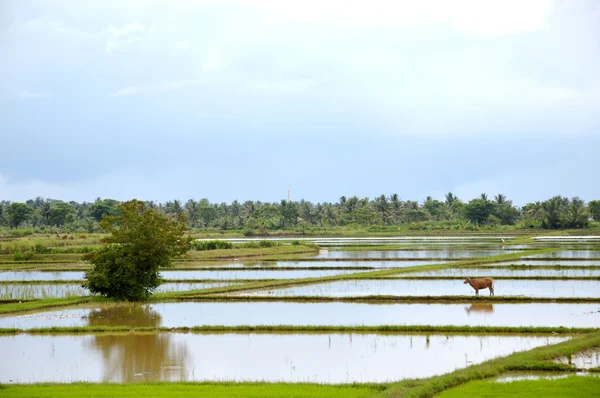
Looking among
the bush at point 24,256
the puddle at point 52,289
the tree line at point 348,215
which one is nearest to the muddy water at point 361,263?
the puddle at point 52,289

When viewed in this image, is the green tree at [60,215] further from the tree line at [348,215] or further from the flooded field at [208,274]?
the flooded field at [208,274]

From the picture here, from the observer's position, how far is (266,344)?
12.5 meters

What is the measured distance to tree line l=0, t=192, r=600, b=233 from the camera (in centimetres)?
7112

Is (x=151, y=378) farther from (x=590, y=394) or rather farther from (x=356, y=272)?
(x=356, y=272)

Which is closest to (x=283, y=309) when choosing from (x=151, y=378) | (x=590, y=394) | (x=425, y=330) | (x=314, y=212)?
(x=425, y=330)

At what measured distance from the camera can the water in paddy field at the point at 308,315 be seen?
47.0ft

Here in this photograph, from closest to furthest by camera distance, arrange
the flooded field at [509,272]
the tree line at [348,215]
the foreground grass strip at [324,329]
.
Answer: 1. the foreground grass strip at [324,329]
2. the flooded field at [509,272]
3. the tree line at [348,215]

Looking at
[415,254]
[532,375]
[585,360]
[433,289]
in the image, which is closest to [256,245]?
[415,254]

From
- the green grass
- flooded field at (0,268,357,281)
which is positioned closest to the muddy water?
flooded field at (0,268,357,281)

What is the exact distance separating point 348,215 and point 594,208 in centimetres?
2885

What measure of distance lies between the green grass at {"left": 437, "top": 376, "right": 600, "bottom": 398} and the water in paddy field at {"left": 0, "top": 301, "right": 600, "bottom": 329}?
4911mm

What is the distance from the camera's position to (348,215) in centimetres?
8162

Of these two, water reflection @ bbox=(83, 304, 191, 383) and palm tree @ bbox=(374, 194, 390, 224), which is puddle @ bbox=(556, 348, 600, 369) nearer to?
water reflection @ bbox=(83, 304, 191, 383)

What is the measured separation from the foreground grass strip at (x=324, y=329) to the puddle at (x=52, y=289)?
5.87 meters
